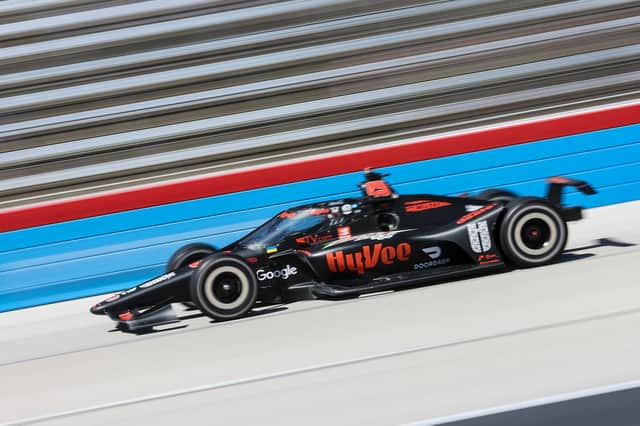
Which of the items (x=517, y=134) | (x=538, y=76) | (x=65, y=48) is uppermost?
(x=65, y=48)

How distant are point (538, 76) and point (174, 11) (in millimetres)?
4948

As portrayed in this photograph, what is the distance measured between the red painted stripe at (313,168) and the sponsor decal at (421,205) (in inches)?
119

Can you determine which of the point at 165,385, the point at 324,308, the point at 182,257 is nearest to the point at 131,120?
the point at 182,257

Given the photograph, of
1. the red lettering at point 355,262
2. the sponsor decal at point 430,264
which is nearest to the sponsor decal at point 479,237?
the sponsor decal at point 430,264

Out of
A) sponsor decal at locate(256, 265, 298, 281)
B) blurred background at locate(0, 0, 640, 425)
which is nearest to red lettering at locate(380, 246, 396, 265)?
sponsor decal at locate(256, 265, 298, 281)

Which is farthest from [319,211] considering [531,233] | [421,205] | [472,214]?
[531,233]

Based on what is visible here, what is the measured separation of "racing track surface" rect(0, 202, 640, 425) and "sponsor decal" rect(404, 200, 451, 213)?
2.30 feet

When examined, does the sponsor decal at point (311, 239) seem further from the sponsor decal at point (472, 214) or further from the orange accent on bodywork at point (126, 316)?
the orange accent on bodywork at point (126, 316)

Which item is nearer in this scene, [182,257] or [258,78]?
[182,257]

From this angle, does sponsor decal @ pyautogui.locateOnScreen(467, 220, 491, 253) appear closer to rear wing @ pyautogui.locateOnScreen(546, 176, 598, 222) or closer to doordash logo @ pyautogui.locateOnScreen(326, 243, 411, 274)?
doordash logo @ pyautogui.locateOnScreen(326, 243, 411, 274)

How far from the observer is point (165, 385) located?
4.93 m

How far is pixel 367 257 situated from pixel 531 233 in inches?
57.6

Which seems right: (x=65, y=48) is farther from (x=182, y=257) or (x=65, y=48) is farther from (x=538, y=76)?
(x=538, y=76)

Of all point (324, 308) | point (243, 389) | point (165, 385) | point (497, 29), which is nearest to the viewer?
point (243, 389)
